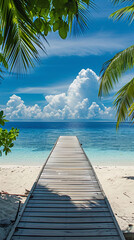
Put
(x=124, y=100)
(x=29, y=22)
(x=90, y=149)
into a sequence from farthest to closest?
(x=90, y=149)
(x=124, y=100)
(x=29, y=22)

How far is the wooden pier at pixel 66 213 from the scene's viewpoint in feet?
6.88

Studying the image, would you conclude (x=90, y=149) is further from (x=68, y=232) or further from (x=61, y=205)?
(x=68, y=232)

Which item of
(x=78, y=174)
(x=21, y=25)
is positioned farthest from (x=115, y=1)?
(x=78, y=174)

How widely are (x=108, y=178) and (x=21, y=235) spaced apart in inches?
256

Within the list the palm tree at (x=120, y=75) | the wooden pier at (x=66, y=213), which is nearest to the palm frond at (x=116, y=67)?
the palm tree at (x=120, y=75)

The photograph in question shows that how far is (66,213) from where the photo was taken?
2.54 metres

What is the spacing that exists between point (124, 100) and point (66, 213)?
4021 millimetres

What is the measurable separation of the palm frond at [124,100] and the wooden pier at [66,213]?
266cm

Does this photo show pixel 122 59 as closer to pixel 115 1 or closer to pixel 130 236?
pixel 115 1

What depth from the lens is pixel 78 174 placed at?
4.26m

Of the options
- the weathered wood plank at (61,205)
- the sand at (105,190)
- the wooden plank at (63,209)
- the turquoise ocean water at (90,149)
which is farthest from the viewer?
the turquoise ocean water at (90,149)

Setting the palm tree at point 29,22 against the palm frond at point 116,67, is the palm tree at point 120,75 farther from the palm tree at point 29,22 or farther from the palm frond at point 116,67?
the palm tree at point 29,22

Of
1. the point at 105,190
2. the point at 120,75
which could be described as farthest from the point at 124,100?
the point at 105,190

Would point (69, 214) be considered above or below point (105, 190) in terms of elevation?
above
